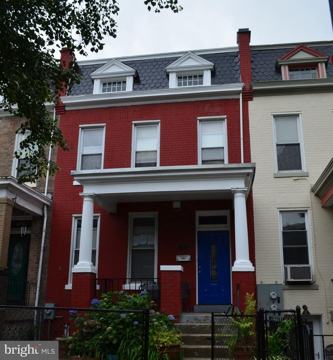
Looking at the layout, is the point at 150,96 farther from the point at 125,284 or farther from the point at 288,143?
the point at 125,284

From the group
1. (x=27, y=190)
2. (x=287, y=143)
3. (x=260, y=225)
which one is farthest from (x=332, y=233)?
(x=27, y=190)

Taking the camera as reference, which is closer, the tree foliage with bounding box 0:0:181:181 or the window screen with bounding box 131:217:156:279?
the tree foliage with bounding box 0:0:181:181

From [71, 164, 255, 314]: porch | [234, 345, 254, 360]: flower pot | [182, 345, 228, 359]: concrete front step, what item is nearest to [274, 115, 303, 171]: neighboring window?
[71, 164, 255, 314]: porch

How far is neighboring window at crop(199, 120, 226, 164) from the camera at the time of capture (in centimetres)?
1370

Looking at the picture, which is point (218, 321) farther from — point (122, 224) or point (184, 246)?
point (122, 224)

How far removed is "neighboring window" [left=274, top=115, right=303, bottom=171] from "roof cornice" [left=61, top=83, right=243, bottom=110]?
5.59ft

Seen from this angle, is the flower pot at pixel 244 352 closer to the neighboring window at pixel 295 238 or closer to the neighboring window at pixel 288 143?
the neighboring window at pixel 295 238

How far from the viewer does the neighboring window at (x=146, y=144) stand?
14.1m

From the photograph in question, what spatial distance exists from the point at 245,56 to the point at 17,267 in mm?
9882

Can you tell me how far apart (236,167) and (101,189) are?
11.7 feet

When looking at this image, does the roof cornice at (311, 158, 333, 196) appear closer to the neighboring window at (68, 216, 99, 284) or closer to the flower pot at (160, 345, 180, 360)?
the flower pot at (160, 345, 180, 360)

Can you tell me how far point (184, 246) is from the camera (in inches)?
510

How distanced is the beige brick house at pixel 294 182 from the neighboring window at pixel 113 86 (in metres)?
4.56

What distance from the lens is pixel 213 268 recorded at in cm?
1274
